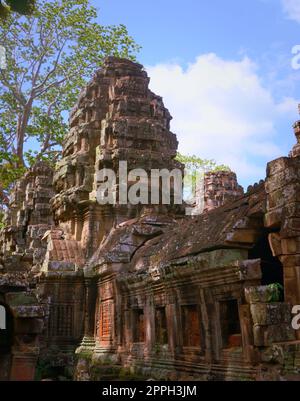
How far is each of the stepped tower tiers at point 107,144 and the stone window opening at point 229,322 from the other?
252 inches

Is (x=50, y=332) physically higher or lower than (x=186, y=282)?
lower

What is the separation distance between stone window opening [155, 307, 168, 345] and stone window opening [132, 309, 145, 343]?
0.79 m

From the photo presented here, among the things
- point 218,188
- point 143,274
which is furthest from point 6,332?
point 218,188

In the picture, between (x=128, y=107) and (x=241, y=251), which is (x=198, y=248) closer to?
(x=241, y=251)

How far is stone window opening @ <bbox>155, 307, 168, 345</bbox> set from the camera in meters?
9.78

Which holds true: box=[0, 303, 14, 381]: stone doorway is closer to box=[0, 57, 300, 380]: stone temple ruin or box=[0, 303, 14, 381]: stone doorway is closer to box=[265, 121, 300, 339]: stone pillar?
box=[0, 57, 300, 380]: stone temple ruin

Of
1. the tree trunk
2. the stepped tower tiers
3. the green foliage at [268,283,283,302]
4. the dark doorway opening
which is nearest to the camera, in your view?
the green foliage at [268,283,283,302]

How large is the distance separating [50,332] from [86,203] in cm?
360

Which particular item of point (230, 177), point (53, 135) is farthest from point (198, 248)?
point (53, 135)

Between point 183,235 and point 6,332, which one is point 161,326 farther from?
point 6,332

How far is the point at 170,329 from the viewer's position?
9.30 m

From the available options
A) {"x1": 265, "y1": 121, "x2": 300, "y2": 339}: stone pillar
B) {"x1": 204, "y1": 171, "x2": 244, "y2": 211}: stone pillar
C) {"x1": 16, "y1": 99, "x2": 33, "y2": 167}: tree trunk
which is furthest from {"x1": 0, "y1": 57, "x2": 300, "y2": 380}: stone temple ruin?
{"x1": 16, "y1": 99, "x2": 33, "y2": 167}: tree trunk

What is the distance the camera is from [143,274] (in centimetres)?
1027

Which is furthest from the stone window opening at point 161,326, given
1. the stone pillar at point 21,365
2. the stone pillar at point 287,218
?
the stone pillar at point 287,218
